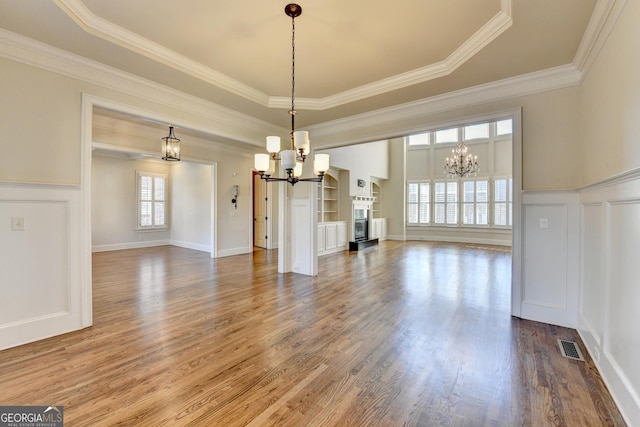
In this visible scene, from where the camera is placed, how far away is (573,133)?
2.97 m

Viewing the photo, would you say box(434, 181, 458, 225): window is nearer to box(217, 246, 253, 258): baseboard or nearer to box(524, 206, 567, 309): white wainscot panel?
box(217, 246, 253, 258): baseboard

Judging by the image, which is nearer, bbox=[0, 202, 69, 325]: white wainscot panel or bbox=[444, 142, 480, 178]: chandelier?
bbox=[0, 202, 69, 325]: white wainscot panel

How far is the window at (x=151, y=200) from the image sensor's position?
8.45 m

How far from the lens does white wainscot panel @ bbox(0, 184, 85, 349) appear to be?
2559 mm

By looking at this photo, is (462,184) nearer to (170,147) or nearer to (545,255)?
(545,255)

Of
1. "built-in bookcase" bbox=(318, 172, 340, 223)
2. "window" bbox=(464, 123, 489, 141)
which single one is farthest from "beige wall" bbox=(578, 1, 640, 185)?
"window" bbox=(464, 123, 489, 141)

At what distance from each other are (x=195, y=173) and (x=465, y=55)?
24.7 feet

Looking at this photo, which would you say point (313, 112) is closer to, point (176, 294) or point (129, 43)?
point (129, 43)

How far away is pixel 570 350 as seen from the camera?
2521mm

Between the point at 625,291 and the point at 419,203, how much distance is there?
30.9 ft

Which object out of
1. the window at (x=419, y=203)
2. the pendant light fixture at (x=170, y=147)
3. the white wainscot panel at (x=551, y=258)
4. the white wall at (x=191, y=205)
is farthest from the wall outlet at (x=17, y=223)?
the window at (x=419, y=203)

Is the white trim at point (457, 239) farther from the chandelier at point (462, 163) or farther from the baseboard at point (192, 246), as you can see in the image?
the baseboard at point (192, 246)

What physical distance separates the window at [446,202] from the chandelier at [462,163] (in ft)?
2.75

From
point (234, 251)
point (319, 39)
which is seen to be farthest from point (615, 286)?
point (234, 251)
